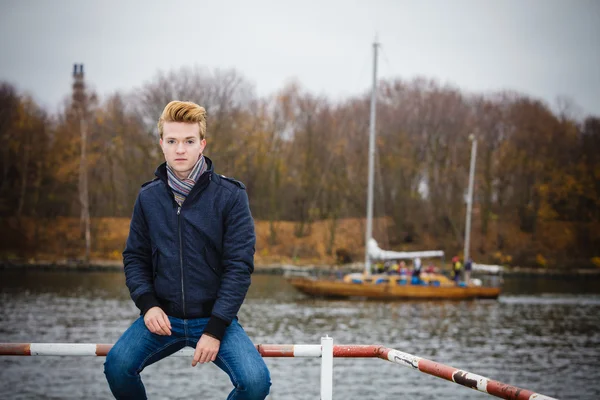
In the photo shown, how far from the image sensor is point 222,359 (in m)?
3.91

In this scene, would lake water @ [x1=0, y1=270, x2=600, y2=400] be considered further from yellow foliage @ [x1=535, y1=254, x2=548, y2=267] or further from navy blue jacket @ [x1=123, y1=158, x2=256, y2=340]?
yellow foliage @ [x1=535, y1=254, x2=548, y2=267]

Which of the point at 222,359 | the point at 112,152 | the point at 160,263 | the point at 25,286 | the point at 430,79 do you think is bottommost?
the point at 25,286

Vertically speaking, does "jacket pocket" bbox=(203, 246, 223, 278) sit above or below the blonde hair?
below

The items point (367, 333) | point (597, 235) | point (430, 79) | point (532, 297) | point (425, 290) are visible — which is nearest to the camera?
point (367, 333)

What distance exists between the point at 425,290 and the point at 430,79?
35805 mm

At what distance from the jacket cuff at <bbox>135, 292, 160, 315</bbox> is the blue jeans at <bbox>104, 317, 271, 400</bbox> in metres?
0.09

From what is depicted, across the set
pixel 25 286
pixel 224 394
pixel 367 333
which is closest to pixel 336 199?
pixel 25 286

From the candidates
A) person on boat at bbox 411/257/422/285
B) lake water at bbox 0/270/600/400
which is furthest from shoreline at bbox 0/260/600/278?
person on boat at bbox 411/257/422/285

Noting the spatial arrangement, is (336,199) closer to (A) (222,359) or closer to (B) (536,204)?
(B) (536,204)

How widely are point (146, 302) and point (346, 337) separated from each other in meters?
21.9

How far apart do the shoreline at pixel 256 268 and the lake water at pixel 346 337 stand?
8883 millimetres

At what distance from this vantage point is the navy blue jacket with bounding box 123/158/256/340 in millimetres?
3994

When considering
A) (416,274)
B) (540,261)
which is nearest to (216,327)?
(416,274)

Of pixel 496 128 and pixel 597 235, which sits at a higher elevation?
pixel 496 128
